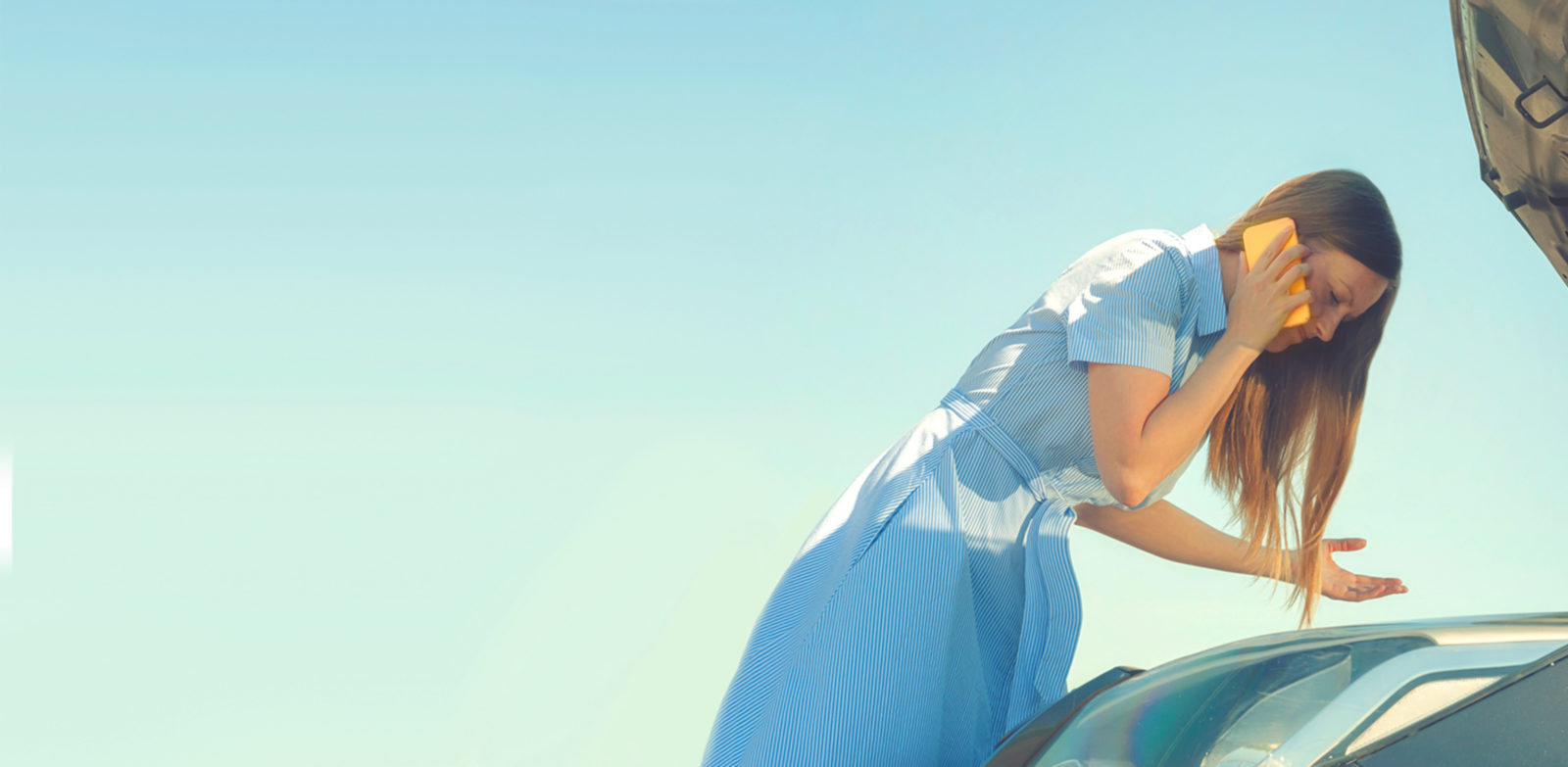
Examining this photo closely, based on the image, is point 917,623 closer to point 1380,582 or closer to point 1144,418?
point 1144,418

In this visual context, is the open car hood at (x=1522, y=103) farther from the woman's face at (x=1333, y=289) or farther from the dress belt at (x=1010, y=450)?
the dress belt at (x=1010, y=450)

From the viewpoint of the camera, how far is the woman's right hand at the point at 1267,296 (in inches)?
46.6

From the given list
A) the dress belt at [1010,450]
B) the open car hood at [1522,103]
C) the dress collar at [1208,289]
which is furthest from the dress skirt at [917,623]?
the open car hood at [1522,103]

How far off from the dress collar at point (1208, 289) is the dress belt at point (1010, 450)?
24cm

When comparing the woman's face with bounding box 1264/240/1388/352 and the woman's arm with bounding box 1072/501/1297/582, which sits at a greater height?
the woman's face with bounding box 1264/240/1388/352

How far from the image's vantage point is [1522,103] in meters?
0.92

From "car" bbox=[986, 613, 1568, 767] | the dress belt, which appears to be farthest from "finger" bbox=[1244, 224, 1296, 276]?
"car" bbox=[986, 613, 1568, 767]

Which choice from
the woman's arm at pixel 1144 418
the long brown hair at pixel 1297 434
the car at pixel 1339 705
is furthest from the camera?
the long brown hair at pixel 1297 434

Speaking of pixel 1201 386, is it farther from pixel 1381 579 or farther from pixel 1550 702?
pixel 1381 579

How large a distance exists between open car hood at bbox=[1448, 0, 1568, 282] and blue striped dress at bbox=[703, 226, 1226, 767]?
29cm

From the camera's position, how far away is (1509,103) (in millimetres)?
936

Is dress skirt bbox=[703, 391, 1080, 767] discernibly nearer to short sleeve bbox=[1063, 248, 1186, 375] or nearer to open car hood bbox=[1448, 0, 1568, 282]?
short sleeve bbox=[1063, 248, 1186, 375]

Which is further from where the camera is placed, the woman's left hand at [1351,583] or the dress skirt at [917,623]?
the woman's left hand at [1351,583]

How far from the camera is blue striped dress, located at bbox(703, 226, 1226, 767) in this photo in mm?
1021
